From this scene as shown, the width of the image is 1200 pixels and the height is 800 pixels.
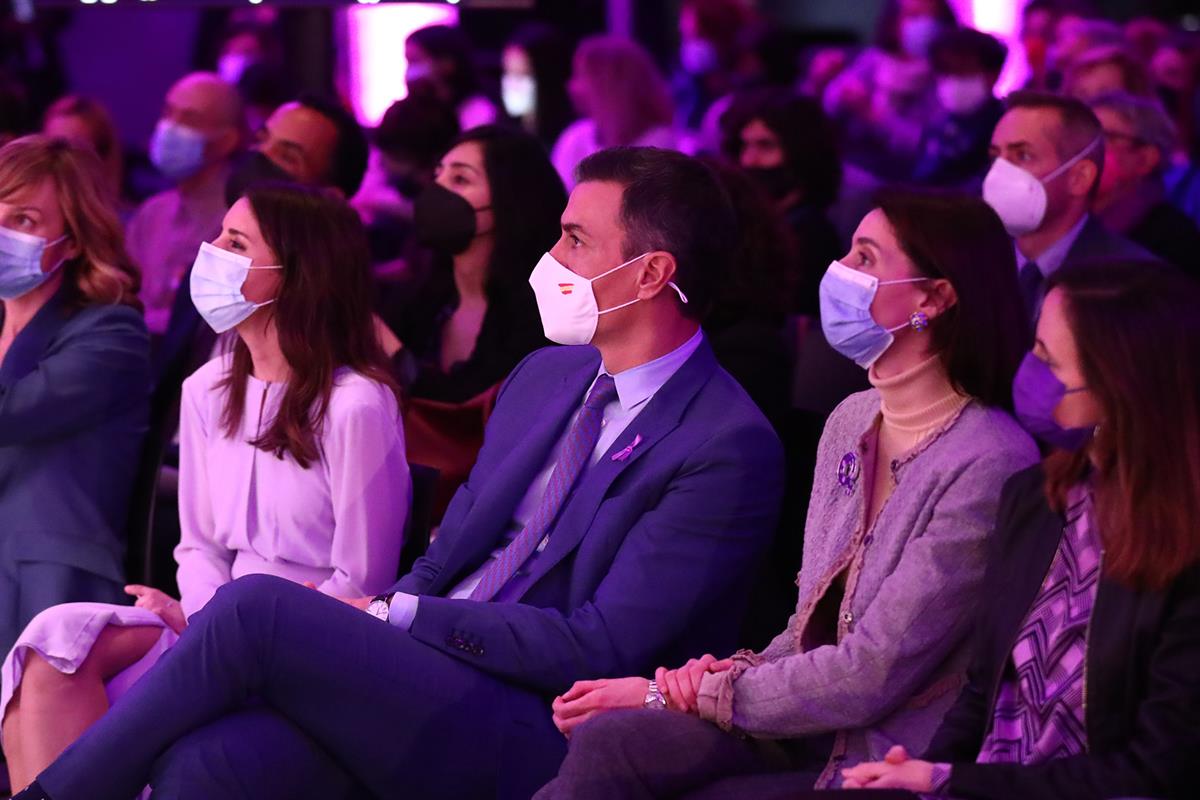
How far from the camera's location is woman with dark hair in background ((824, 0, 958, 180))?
8.01 m

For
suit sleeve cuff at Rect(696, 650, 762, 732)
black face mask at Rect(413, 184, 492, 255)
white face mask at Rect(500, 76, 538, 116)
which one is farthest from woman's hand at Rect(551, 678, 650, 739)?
white face mask at Rect(500, 76, 538, 116)

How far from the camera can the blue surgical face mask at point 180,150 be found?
630 cm

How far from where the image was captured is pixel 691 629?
10.6 ft

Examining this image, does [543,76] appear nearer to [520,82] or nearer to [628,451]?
[520,82]

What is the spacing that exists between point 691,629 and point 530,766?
0.40m

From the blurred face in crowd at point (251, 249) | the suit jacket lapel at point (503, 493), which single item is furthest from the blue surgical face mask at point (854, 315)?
the blurred face in crowd at point (251, 249)

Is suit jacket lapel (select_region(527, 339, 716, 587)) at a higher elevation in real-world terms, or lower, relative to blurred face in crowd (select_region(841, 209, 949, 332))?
lower

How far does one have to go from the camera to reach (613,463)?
3.24 meters

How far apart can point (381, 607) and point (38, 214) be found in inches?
64.3

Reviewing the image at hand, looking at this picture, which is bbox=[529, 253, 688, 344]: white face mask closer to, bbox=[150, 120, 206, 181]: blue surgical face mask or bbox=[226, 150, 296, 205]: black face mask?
bbox=[226, 150, 296, 205]: black face mask

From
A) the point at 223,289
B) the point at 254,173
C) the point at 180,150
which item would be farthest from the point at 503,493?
the point at 180,150

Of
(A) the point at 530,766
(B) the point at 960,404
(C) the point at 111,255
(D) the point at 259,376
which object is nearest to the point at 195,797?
(A) the point at 530,766

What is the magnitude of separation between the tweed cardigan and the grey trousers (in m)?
0.06

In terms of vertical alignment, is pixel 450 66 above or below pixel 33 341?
below
